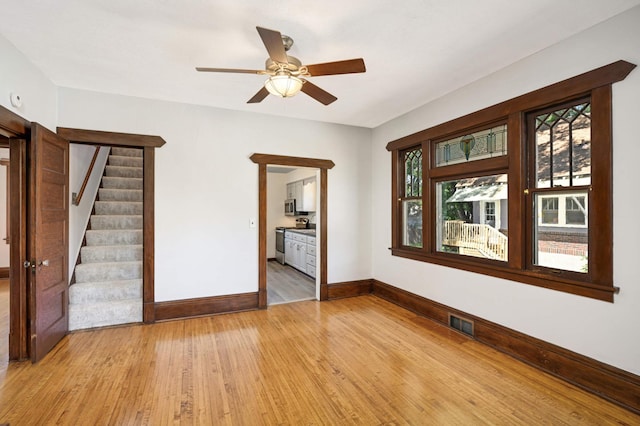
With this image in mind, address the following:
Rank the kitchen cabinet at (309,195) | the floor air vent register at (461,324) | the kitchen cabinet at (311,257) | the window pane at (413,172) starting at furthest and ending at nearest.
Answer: the kitchen cabinet at (309,195) → the kitchen cabinet at (311,257) → the window pane at (413,172) → the floor air vent register at (461,324)

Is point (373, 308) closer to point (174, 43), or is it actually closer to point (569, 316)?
point (569, 316)

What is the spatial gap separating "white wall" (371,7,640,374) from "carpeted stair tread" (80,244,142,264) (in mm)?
4006

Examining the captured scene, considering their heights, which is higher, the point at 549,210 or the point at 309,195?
the point at 309,195

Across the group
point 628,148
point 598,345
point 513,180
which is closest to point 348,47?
point 513,180

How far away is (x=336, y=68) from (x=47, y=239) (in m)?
3.01

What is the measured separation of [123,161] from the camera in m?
5.42

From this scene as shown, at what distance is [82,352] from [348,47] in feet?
12.1

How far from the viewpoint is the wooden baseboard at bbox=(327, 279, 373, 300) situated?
184 inches

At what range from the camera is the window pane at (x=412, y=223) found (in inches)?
165

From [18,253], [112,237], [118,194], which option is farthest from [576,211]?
[118,194]

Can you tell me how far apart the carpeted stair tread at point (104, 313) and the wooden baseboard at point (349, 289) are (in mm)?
2549

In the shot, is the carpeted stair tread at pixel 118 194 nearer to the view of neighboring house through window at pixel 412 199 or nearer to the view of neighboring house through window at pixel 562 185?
the view of neighboring house through window at pixel 412 199

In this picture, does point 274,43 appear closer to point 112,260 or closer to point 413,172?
point 413,172

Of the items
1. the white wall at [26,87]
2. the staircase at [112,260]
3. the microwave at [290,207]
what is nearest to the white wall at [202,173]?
the white wall at [26,87]
